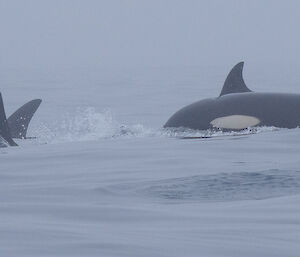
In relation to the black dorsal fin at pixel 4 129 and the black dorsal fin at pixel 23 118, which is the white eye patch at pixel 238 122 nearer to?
the black dorsal fin at pixel 23 118

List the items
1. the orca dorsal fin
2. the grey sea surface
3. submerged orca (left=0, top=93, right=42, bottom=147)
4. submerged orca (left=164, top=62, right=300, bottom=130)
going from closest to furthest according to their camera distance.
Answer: the grey sea surface → submerged orca (left=164, top=62, right=300, bottom=130) → the orca dorsal fin → submerged orca (left=0, top=93, right=42, bottom=147)

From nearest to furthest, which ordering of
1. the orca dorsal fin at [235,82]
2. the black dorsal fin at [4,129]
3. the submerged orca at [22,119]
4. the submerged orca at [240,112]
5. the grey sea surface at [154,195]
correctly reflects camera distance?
the grey sea surface at [154,195] → the black dorsal fin at [4,129] → the submerged orca at [240,112] → the orca dorsal fin at [235,82] → the submerged orca at [22,119]

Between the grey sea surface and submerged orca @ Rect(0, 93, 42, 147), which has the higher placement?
submerged orca @ Rect(0, 93, 42, 147)

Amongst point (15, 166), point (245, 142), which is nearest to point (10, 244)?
point (15, 166)

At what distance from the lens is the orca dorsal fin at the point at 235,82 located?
12953mm

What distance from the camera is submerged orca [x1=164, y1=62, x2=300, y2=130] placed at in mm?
12211

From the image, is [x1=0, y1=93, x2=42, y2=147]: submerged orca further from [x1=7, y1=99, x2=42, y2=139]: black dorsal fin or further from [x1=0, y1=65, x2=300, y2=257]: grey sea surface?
[x1=0, y1=65, x2=300, y2=257]: grey sea surface

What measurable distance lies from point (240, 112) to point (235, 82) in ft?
3.11

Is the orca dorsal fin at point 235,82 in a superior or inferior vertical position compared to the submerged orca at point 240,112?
superior

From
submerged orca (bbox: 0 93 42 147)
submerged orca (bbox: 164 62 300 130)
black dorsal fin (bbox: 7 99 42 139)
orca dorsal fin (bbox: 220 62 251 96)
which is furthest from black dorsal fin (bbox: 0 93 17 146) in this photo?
orca dorsal fin (bbox: 220 62 251 96)

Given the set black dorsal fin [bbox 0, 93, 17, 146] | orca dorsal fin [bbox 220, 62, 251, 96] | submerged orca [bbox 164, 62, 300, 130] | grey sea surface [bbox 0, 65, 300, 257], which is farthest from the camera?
orca dorsal fin [bbox 220, 62, 251, 96]

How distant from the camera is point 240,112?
40.4ft

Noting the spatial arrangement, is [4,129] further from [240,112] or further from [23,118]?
[240,112]

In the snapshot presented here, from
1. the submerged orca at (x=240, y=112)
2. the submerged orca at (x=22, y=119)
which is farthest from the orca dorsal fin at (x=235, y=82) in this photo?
the submerged orca at (x=22, y=119)
